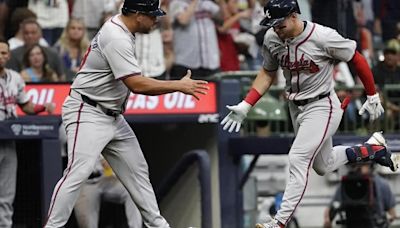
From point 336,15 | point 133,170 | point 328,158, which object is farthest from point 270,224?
point 336,15

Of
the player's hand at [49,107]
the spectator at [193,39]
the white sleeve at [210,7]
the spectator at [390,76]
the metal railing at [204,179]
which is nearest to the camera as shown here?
the player's hand at [49,107]

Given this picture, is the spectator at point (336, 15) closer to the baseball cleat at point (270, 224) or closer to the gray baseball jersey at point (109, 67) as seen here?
the baseball cleat at point (270, 224)

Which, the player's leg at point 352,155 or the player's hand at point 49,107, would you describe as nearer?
the player's leg at point 352,155

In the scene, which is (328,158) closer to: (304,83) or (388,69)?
(304,83)

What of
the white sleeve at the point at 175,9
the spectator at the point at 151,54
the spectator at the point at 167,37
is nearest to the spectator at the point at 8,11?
the spectator at the point at 151,54

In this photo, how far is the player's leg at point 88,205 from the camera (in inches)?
495

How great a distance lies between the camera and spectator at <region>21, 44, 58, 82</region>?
12969 mm

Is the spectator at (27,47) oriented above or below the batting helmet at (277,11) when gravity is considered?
below

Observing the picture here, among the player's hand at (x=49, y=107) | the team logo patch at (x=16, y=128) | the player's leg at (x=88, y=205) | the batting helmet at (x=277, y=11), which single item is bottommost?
the player's leg at (x=88, y=205)

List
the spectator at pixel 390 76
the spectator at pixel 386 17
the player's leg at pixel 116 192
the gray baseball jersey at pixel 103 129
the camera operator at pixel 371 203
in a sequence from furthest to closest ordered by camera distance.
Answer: the spectator at pixel 386 17
the spectator at pixel 390 76
the camera operator at pixel 371 203
the player's leg at pixel 116 192
the gray baseball jersey at pixel 103 129

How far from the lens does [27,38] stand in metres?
13.4

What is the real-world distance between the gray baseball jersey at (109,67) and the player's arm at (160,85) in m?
0.06

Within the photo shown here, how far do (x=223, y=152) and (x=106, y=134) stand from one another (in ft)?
14.3

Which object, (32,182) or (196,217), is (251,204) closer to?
(196,217)
